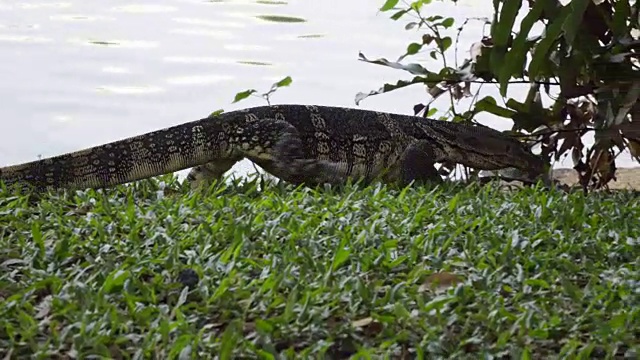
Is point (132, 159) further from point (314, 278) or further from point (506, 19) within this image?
point (314, 278)

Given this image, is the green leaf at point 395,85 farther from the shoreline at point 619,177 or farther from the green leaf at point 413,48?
the shoreline at point 619,177

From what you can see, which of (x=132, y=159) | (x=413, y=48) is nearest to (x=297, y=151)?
(x=132, y=159)

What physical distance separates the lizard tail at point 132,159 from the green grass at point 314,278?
0.86ft

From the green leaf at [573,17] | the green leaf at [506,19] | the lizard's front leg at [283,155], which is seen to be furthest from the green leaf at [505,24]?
the lizard's front leg at [283,155]

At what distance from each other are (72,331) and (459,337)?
0.85m

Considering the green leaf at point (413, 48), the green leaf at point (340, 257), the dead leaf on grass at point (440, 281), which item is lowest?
the dead leaf on grass at point (440, 281)

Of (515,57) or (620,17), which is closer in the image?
(515,57)

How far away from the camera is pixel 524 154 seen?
512cm

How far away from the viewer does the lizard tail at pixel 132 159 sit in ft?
13.3

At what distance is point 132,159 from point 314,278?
1753 millimetres

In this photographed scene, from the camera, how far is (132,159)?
4.23 meters

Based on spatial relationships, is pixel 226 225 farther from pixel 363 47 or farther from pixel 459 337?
pixel 363 47

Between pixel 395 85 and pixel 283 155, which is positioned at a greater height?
pixel 395 85

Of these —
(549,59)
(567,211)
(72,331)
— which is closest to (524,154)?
(549,59)
